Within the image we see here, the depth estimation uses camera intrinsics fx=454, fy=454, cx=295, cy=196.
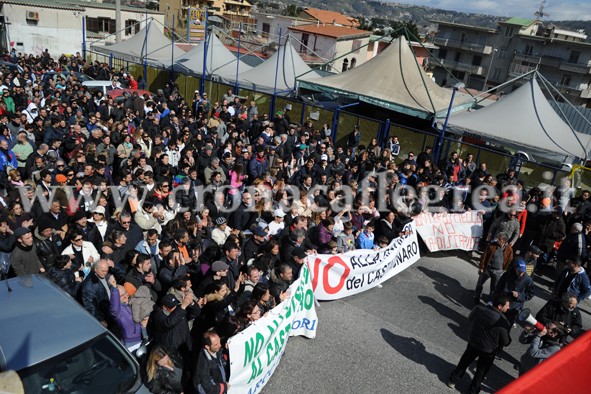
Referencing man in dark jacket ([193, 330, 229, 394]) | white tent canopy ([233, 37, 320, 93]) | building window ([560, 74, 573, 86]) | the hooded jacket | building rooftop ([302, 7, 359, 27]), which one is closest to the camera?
man in dark jacket ([193, 330, 229, 394])

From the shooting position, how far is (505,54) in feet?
238

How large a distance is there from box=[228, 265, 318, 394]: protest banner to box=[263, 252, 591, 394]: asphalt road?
11.4 inches

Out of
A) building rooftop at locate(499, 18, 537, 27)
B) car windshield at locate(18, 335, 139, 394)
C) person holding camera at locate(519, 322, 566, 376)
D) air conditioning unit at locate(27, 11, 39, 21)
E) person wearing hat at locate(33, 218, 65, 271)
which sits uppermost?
Answer: building rooftop at locate(499, 18, 537, 27)

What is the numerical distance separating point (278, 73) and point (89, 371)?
1803 cm

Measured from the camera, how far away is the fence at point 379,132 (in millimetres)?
13109

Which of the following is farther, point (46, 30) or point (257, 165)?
point (46, 30)

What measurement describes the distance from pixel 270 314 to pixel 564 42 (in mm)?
72252

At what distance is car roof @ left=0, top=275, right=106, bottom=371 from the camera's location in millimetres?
3822

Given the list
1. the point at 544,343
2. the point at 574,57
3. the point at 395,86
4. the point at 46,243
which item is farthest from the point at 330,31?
the point at 544,343

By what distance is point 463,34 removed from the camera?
73.9 meters

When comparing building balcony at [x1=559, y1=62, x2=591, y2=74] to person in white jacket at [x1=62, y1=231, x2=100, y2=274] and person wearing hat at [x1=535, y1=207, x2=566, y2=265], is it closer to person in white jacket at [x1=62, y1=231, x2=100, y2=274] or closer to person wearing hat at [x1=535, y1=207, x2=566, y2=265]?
person wearing hat at [x1=535, y1=207, x2=566, y2=265]

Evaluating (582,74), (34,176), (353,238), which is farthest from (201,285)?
(582,74)

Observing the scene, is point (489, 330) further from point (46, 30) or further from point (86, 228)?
point (46, 30)

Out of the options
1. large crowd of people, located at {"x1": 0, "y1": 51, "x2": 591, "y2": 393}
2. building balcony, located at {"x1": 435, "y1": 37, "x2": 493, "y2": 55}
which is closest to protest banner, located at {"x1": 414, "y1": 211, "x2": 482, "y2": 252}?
large crowd of people, located at {"x1": 0, "y1": 51, "x2": 591, "y2": 393}
